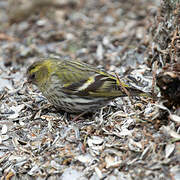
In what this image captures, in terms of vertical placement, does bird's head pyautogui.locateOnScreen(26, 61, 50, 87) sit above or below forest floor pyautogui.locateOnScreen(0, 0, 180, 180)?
above

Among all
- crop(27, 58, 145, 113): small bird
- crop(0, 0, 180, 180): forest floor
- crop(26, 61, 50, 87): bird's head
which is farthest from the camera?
crop(26, 61, 50, 87): bird's head

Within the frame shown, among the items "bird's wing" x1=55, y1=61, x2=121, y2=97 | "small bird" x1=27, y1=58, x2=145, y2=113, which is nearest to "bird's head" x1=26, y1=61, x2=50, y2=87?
"small bird" x1=27, y1=58, x2=145, y2=113

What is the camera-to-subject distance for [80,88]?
3.63 meters

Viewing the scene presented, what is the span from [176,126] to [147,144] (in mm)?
328

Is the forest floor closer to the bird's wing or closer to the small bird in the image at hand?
the small bird

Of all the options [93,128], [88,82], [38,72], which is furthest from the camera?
[38,72]

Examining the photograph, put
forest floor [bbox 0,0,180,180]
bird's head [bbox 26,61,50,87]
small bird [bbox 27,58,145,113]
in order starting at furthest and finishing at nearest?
bird's head [bbox 26,61,50,87], small bird [bbox 27,58,145,113], forest floor [bbox 0,0,180,180]

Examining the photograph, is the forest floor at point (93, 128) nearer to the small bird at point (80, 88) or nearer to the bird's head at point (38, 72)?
the small bird at point (80, 88)

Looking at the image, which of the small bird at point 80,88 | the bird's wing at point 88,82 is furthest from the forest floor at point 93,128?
the bird's wing at point 88,82

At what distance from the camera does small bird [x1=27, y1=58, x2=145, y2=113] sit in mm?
3568

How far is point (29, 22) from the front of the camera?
22.9 ft

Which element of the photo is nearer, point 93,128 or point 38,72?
point 93,128

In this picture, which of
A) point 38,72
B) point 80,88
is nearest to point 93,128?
point 80,88

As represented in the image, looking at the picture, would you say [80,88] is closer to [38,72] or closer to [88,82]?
[88,82]
